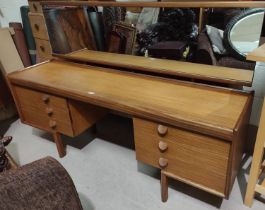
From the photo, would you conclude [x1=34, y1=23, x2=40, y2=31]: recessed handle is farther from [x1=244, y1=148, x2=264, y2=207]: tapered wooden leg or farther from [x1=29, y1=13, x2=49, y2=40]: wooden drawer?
[x1=244, y1=148, x2=264, y2=207]: tapered wooden leg

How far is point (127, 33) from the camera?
1663 millimetres

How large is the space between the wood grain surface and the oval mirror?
10.4 inches

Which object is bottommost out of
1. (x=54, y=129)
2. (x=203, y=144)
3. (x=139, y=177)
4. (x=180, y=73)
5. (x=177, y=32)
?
(x=139, y=177)

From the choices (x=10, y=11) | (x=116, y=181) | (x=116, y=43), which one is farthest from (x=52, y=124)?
(x=10, y=11)

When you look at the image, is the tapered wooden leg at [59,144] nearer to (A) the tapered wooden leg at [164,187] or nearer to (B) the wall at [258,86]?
(A) the tapered wooden leg at [164,187]

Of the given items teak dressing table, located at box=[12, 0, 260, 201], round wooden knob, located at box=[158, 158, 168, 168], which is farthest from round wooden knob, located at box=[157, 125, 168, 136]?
round wooden knob, located at box=[158, 158, 168, 168]

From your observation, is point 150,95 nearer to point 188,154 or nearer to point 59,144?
point 188,154

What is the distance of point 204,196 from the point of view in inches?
53.0

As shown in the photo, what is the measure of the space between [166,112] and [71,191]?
1.63 feet

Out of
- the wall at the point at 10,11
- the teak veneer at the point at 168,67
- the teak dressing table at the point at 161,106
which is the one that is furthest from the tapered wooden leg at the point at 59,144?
the wall at the point at 10,11

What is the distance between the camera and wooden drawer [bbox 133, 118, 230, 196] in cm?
98

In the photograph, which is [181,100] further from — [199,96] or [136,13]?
[136,13]

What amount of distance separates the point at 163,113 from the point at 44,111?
87cm

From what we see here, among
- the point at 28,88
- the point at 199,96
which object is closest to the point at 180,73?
the point at 199,96
